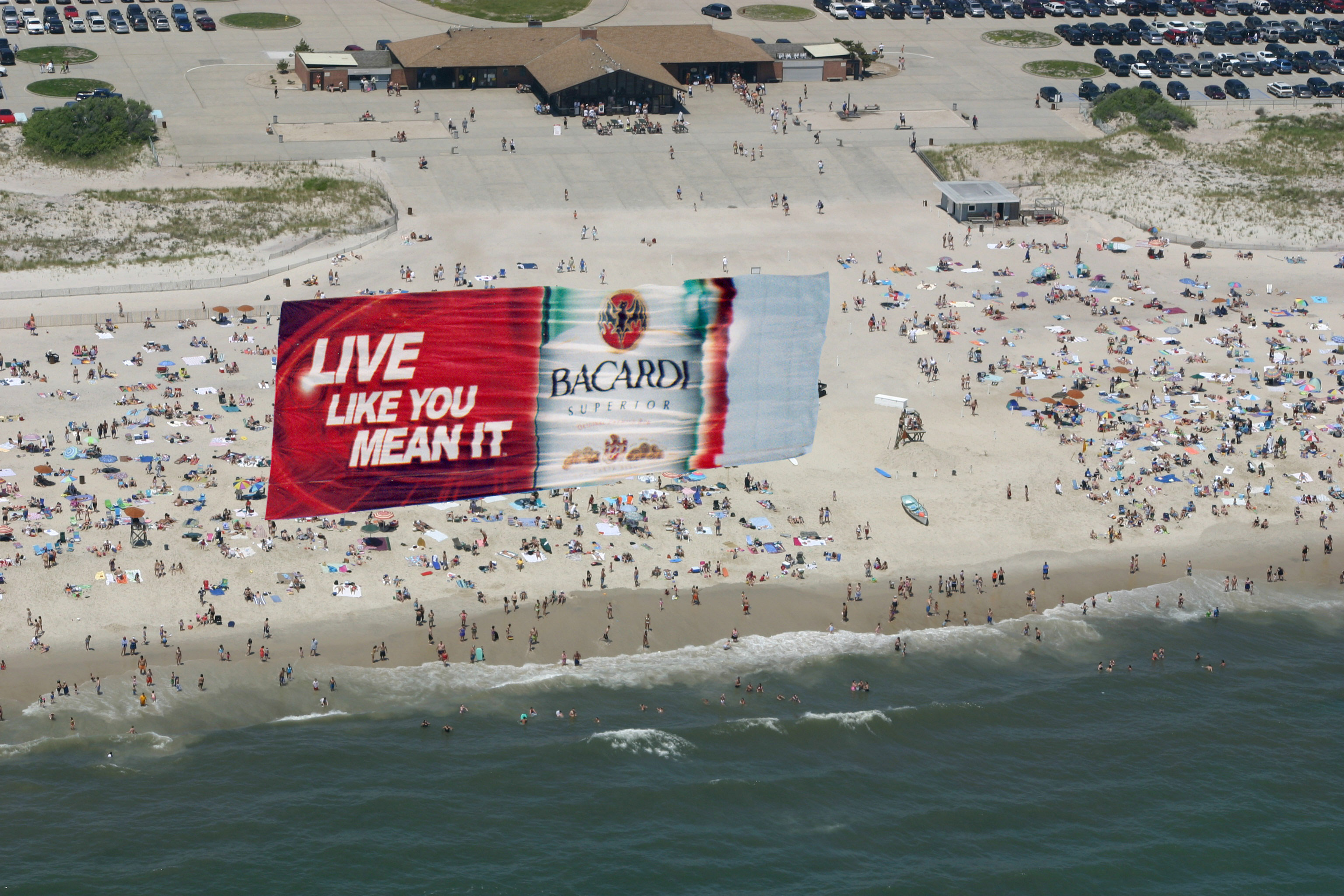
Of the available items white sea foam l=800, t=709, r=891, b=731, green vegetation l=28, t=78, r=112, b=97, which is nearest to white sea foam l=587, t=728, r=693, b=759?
white sea foam l=800, t=709, r=891, b=731

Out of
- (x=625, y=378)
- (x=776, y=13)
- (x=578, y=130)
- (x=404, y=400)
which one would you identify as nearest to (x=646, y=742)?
(x=625, y=378)

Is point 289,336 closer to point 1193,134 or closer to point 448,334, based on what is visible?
point 448,334

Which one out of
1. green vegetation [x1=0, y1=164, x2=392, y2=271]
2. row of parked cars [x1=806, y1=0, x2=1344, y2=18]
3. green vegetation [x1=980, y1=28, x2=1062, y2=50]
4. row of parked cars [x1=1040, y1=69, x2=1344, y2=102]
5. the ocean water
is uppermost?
row of parked cars [x1=806, y1=0, x2=1344, y2=18]

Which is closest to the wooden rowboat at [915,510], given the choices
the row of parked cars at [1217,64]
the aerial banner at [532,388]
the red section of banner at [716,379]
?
the aerial banner at [532,388]

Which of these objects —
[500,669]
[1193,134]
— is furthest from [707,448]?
[1193,134]

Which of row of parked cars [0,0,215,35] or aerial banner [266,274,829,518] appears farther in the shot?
row of parked cars [0,0,215,35]

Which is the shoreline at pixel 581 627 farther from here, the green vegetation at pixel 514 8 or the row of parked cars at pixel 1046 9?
the row of parked cars at pixel 1046 9

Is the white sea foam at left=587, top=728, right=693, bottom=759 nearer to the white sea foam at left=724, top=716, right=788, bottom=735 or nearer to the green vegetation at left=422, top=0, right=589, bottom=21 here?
the white sea foam at left=724, top=716, right=788, bottom=735

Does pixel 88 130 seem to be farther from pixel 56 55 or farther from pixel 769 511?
pixel 769 511
